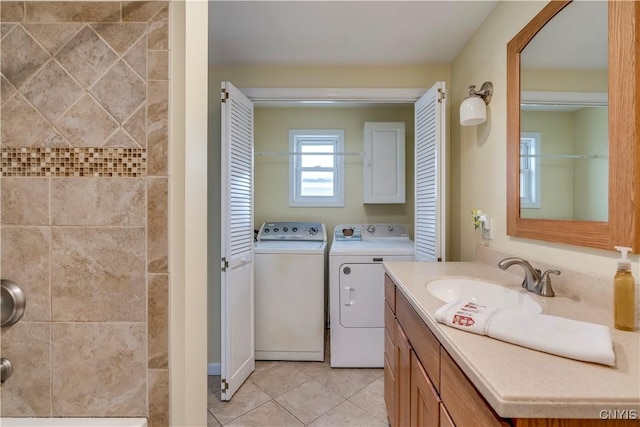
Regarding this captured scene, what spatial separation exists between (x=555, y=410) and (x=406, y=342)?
0.77 m

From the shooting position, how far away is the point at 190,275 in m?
0.87

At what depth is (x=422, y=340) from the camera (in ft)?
3.34

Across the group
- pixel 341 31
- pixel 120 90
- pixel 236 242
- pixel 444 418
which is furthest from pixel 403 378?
pixel 341 31

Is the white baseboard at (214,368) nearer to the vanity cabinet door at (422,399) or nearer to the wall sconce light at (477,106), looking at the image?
the vanity cabinet door at (422,399)

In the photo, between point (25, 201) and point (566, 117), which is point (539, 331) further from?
point (25, 201)

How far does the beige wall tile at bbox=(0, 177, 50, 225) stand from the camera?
0.85 meters

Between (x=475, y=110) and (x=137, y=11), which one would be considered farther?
(x=475, y=110)

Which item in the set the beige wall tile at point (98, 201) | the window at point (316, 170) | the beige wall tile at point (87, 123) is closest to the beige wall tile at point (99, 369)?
the beige wall tile at point (98, 201)

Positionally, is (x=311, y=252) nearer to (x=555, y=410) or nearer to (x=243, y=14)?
(x=243, y=14)

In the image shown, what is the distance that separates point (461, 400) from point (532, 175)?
108 centimetres

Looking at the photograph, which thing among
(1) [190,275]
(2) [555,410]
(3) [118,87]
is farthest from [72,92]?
(2) [555,410]

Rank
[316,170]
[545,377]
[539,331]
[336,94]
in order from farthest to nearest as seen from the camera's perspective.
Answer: [316,170] < [336,94] < [539,331] < [545,377]

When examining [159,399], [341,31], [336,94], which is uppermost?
[341,31]

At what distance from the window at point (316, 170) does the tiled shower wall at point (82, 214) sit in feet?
7.65
